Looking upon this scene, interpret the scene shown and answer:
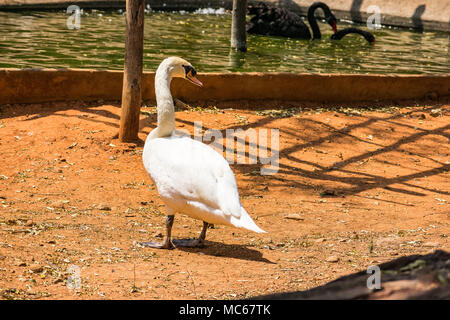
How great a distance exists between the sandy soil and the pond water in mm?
3126

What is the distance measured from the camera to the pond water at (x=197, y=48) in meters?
11.9

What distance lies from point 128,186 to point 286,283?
2.76 meters

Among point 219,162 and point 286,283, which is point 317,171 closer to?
point 219,162

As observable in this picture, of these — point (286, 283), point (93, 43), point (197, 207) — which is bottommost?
point (286, 283)

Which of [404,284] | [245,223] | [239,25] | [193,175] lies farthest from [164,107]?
[239,25]

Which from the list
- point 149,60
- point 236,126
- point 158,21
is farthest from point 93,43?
point 236,126

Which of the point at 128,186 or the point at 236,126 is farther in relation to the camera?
the point at 236,126

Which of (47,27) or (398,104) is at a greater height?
(47,27)

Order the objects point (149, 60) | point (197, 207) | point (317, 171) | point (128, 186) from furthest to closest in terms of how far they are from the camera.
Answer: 1. point (149, 60)
2. point (317, 171)
3. point (128, 186)
4. point (197, 207)

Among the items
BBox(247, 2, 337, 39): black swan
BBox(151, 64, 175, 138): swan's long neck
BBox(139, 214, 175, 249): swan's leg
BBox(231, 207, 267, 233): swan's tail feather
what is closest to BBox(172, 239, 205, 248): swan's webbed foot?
BBox(139, 214, 175, 249): swan's leg

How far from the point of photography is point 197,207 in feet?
16.1

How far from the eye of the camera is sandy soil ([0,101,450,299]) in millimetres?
4480
